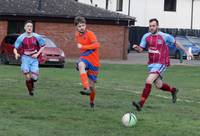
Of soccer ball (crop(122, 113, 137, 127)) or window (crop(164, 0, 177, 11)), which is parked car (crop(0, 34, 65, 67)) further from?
window (crop(164, 0, 177, 11))

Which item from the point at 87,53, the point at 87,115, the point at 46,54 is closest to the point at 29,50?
the point at 87,53

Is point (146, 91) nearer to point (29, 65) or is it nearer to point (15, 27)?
point (29, 65)

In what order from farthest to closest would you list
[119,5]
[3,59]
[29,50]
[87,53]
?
[119,5] < [3,59] < [29,50] < [87,53]

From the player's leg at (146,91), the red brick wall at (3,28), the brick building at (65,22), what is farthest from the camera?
the brick building at (65,22)

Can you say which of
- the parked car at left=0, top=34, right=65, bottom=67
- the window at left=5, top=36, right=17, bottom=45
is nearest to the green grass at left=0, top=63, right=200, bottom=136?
the parked car at left=0, top=34, right=65, bottom=67

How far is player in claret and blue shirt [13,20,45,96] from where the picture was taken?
1608 cm

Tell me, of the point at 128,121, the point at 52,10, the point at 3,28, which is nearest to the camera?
the point at 128,121

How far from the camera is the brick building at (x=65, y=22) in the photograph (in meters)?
45.6

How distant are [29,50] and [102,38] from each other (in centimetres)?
3266

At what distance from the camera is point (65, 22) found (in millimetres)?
47031

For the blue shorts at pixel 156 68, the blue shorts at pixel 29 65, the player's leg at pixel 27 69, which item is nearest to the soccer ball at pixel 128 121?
the blue shorts at pixel 156 68

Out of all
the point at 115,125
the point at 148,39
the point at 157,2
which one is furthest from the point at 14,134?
the point at 157,2

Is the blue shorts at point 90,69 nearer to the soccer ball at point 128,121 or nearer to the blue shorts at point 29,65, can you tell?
the soccer ball at point 128,121

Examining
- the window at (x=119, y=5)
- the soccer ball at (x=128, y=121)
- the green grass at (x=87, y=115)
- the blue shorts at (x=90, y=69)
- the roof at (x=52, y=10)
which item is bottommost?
the green grass at (x=87, y=115)
